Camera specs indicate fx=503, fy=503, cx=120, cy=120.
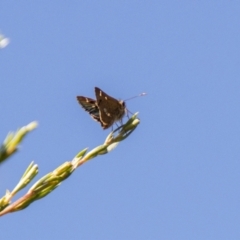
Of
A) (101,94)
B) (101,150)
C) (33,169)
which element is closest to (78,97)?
(101,94)

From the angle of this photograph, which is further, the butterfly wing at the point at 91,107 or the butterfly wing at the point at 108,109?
the butterfly wing at the point at 91,107

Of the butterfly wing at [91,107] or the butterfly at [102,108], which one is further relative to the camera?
the butterfly wing at [91,107]

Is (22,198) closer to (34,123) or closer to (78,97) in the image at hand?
(34,123)

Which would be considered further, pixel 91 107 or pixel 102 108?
pixel 91 107

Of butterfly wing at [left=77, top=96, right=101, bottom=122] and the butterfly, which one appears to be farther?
butterfly wing at [left=77, top=96, right=101, bottom=122]

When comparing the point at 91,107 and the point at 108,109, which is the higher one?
the point at 91,107
